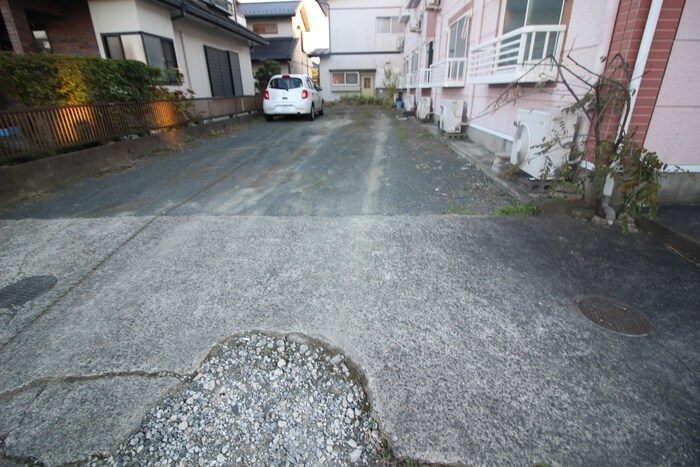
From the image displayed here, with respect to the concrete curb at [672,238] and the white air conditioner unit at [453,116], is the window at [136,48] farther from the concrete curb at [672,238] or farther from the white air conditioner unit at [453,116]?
the concrete curb at [672,238]

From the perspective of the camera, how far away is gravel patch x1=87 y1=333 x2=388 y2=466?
1447mm

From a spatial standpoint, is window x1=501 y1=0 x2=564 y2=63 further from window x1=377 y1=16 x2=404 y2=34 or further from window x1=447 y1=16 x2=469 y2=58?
window x1=377 y1=16 x2=404 y2=34

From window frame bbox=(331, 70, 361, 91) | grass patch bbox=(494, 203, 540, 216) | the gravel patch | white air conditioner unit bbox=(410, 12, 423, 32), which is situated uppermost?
white air conditioner unit bbox=(410, 12, 423, 32)

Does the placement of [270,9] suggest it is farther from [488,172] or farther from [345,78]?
[488,172]

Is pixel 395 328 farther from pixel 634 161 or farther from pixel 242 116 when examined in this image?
pixel 242 116

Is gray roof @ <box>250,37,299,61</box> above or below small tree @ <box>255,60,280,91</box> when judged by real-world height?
above

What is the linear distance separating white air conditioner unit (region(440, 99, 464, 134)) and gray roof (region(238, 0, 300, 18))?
20137mm

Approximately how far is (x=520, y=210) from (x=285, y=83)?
11129mm

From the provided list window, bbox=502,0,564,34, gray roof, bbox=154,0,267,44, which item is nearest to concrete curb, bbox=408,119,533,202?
window, bbox=502,0,564,34

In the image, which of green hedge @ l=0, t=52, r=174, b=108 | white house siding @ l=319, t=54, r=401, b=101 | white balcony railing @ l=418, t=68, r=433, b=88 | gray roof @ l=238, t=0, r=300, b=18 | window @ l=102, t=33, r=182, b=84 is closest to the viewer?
green hedge @ l=0, t=52, r=174, b=108

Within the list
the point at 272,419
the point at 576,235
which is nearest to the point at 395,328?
the point at 272,419

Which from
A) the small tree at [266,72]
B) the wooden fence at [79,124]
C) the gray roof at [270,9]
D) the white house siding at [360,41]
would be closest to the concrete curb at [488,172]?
the wooden fence at [79,124]

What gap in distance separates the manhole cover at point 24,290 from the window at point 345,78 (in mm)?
23733

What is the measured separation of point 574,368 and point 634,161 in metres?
2.23
